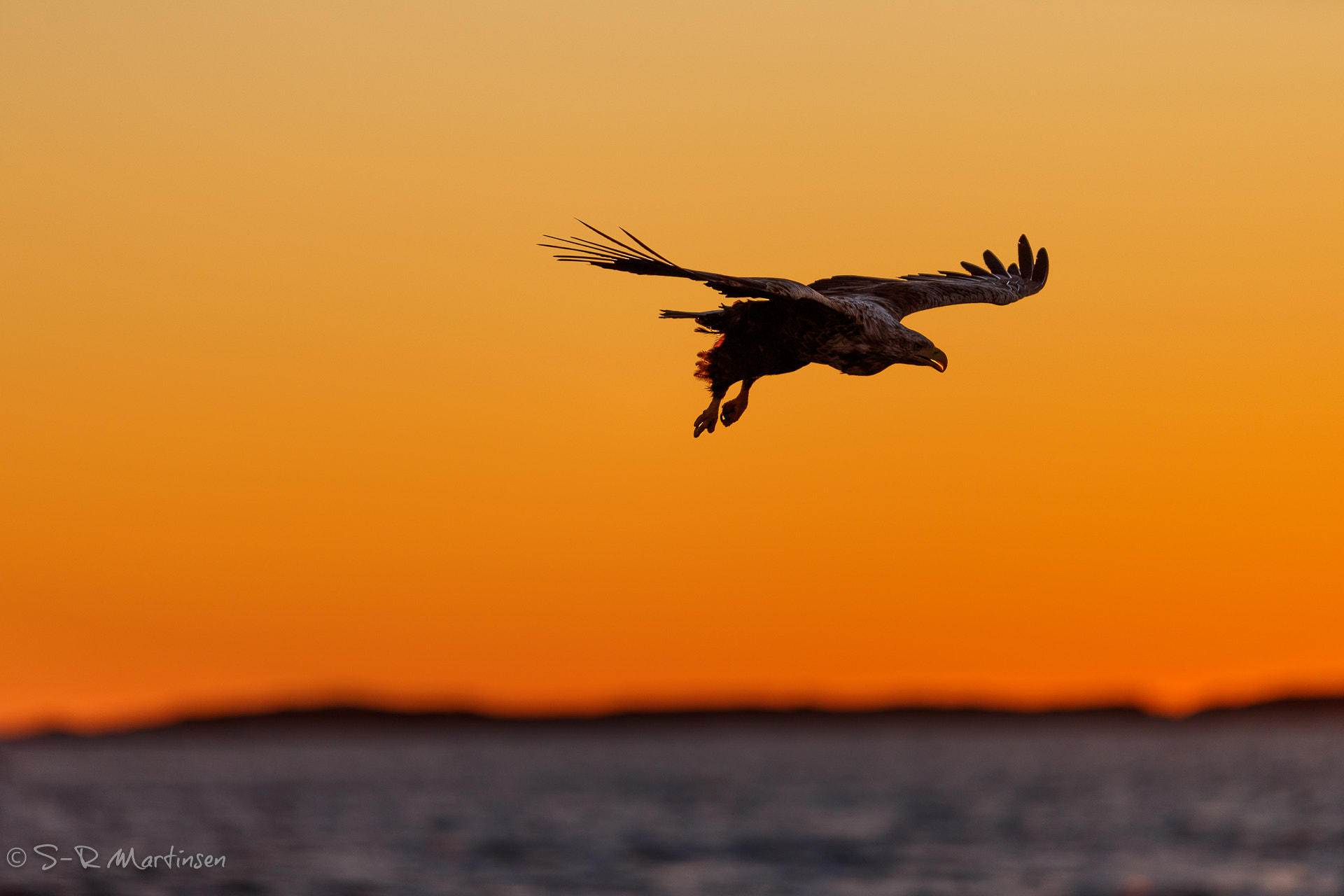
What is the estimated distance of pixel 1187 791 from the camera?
120 m

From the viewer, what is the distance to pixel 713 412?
1219cm

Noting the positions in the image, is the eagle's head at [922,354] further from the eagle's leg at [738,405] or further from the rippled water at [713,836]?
the rippled water at [713,836]

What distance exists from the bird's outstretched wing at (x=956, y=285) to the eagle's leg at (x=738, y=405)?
31.9 inches

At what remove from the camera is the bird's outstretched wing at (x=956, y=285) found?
13.1m

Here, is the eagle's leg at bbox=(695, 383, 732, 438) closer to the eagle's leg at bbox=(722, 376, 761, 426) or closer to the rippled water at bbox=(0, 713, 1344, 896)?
the eagle's leg at bbox=(722, 376, 761, 426)

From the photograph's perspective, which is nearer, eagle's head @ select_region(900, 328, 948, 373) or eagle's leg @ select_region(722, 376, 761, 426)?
eagle's head @ select_region(900, 328, 948, 373)

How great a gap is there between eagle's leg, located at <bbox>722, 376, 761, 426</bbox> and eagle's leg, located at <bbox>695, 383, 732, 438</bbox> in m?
0.07

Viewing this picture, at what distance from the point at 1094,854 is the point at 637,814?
3674 centimetres

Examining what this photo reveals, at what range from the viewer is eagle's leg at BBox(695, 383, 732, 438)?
12117mm

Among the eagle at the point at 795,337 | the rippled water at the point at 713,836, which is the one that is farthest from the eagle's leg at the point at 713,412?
the rippled water at the point at 713,836

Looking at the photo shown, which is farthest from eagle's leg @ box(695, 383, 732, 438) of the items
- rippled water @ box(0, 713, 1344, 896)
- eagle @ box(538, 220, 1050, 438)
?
rippled water @ box(0, 713, 1344, 896)

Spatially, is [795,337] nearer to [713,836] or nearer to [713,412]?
[713,412]

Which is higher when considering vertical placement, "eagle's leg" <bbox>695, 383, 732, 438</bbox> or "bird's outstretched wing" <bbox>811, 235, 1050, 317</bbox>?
"bird's outstretched wing" <bbox>811, 235, 1050, 317</bbox>

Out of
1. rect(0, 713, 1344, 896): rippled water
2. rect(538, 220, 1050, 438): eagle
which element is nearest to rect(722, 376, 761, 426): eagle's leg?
rect(538, 220, 1050, 438): eagle
